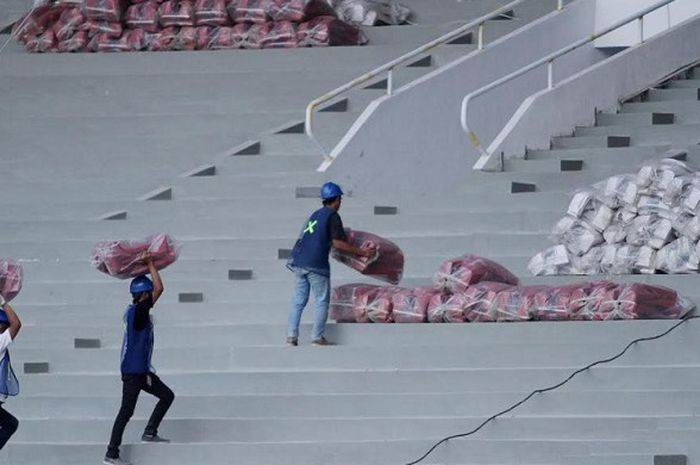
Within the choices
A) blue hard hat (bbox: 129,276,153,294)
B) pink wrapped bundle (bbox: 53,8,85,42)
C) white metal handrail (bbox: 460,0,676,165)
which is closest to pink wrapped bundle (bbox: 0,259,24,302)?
blue hard hat (bbox: 129,276,153,294)

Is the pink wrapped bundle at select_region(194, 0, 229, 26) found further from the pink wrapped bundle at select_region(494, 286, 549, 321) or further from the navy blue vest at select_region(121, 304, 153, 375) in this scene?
the navy blue vest at select_region(121, 304, 153, 375)

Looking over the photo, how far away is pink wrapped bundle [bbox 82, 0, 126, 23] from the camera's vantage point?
21.8 meters

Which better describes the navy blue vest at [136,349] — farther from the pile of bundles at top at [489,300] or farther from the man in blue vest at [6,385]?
the pile of bundles at top at [489,300]

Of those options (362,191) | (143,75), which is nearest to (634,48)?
(362,191)

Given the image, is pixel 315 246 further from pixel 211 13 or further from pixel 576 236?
pixel 211 13

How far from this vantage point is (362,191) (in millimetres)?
18703

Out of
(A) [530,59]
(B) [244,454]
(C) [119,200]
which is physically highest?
(A) [530,59]

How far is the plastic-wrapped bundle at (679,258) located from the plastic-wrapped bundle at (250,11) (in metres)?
6.42

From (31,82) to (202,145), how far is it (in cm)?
223

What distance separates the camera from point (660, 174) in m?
16.7

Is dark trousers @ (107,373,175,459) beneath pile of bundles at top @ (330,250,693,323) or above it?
beneath

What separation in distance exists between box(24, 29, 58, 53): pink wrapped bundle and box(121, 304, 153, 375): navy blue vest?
7591 millimetres

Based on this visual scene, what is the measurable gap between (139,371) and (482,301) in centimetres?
260

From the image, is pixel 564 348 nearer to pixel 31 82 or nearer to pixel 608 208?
pixel 608 208
